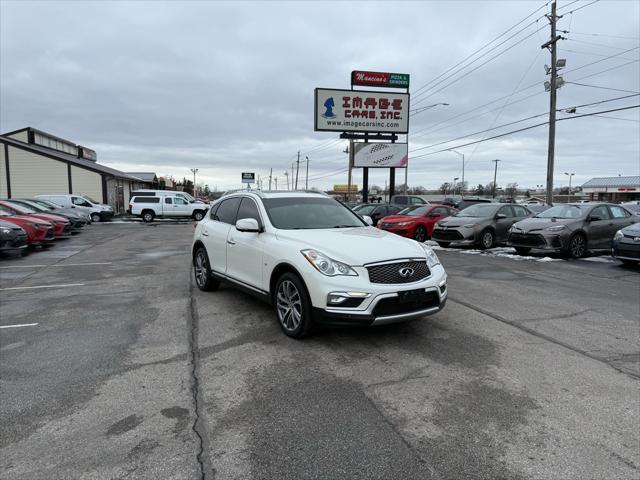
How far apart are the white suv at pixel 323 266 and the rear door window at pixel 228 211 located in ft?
0.63

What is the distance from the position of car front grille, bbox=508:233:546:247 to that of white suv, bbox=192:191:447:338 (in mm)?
8008

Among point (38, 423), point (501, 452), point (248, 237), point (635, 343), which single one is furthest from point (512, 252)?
point (38, 423)

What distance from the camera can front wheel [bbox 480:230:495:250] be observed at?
14.3 metres

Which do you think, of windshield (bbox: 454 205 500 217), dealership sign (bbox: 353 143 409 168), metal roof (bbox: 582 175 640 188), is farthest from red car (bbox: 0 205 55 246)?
metal roof (bbox: 582 175 640 188)

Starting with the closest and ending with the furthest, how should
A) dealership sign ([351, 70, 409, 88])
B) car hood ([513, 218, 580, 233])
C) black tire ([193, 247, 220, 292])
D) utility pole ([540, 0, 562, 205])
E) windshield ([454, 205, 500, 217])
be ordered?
black tire ([193, 247, 220, 292]) < car hood ([513, 218, 580, 233]) < windshield ([454, 205, 500, 217]) < utility pole ([540, 0, 562, 205]) < dealership sign ([351, 70, 409, 88])

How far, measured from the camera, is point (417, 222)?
54.4 ft

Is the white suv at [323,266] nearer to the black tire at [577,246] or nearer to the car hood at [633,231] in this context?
the car hood at [633,231]

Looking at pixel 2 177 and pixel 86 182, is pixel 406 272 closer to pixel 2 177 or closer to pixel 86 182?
pixel 86 182

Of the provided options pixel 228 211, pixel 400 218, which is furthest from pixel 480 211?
pixel 228 211

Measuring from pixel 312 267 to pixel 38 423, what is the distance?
2648mm

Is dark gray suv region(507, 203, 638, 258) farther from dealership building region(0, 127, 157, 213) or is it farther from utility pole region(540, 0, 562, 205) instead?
dealership building region(0, 127, 157, 213)

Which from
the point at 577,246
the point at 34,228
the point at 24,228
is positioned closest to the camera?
the point at 577,246

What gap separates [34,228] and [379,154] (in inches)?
867

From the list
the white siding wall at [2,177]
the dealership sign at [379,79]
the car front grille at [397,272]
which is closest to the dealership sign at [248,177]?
the white siding wall at [2,177]
